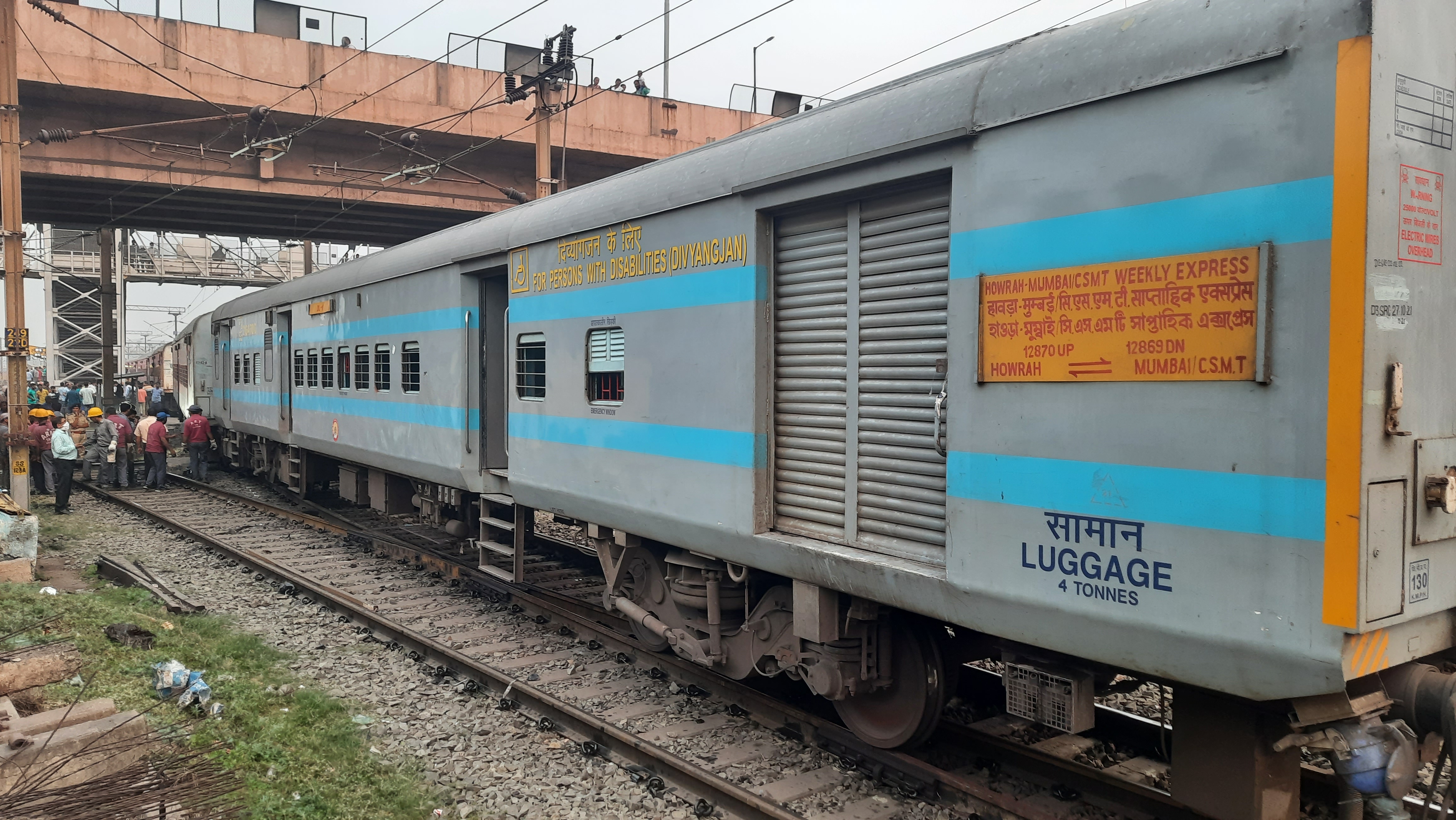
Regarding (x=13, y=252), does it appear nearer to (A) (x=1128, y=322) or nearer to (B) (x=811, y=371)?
(B) (x=811, y=371)

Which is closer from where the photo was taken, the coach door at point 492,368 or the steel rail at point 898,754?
the steel rail at point 898,754

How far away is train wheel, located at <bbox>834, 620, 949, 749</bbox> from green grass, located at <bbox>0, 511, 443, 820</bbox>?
2345 millimetres

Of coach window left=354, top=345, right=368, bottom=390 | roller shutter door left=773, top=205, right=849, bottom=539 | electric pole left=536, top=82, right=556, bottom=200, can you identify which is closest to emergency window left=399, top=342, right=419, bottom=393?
coach window left=354, top=345, right=368, bottom=390

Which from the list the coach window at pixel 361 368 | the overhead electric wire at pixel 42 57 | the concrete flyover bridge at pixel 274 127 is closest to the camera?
the coach window at pixel 361 368

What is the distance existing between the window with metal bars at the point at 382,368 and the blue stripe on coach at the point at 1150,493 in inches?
344

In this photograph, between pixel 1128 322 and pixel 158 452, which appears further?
pixel 158 452

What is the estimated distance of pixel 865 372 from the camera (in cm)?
473

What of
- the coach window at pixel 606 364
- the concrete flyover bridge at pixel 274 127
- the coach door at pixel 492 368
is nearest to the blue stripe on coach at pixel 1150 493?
the coach window at pixel 606 364

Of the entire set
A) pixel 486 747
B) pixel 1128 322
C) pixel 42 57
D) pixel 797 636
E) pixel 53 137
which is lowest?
pixel 486 747

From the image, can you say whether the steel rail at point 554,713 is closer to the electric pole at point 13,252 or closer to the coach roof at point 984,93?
the coach roof at point 984,93

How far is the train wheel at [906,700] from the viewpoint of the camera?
4.83 meters

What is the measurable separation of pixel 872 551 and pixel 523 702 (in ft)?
10.0

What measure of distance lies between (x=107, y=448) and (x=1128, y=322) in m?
20.5

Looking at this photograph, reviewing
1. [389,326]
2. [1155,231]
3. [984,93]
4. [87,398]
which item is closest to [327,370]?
[389,326]
